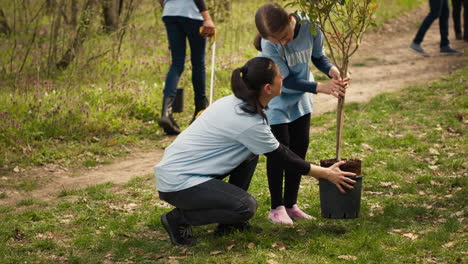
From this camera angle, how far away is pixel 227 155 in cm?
388

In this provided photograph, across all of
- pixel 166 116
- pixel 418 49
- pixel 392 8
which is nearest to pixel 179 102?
pixel 166 116

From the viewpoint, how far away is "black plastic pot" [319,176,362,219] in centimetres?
412

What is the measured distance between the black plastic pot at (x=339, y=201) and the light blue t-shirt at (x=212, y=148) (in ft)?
1.97

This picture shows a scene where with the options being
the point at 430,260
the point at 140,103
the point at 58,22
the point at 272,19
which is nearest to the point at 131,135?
the point at 140,103

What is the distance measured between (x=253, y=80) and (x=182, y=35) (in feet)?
11.1

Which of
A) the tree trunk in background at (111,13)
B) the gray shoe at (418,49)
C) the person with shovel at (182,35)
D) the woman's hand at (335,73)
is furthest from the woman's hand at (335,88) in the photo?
the gray shoe at (418,49)

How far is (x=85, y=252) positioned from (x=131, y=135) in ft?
10.6

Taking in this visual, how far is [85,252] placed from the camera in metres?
4.09

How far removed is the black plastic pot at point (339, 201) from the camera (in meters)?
4.12

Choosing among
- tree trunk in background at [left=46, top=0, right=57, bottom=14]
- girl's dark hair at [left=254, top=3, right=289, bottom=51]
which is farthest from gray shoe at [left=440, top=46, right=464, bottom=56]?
girl's dark hair at [left=254, top=3, right=289, bottom=51]

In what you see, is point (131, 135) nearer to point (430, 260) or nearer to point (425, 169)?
point (425, 169)

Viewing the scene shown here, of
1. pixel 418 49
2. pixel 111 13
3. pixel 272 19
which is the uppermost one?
pixel 272 19

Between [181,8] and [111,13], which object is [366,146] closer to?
[181,8]

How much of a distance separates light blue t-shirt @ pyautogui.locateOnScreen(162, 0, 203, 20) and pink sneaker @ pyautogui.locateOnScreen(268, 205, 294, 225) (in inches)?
122
